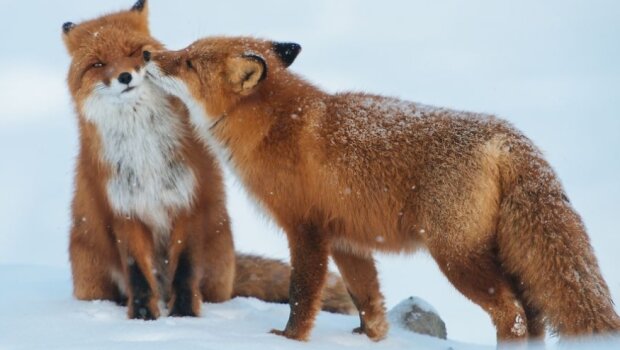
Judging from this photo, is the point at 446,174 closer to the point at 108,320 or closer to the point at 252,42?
the point at 252,42

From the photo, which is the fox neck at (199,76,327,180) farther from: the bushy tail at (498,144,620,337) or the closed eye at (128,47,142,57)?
the bushy tail at (498,144,620,337)

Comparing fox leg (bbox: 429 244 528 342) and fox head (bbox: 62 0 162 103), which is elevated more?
fox head (bbox: 62 0 162 103)

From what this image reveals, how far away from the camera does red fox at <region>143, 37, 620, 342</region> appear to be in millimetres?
5727

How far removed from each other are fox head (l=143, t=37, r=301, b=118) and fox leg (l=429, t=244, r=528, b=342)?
6.75 feet

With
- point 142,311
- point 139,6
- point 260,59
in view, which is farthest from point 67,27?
point 142,311

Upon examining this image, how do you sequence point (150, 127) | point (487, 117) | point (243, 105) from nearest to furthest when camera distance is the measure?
point (487, 117) → point (243, 105) → point (150, 127)

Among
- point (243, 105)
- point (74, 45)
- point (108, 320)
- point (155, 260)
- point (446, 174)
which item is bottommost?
point (108, 320)

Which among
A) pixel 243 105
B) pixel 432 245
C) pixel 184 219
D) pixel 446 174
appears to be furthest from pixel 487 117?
pixel 184 219

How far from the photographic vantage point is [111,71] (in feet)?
23.1

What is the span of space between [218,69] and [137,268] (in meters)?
1.77

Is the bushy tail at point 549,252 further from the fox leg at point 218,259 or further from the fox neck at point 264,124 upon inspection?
the fox leg at point 218,259

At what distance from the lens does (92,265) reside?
7777 mm

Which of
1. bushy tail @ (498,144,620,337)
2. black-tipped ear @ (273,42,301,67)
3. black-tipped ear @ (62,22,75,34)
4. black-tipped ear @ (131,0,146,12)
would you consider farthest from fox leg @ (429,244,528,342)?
black-tipped ear @ (62,22,75,34)

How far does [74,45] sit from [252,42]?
1585 mm
